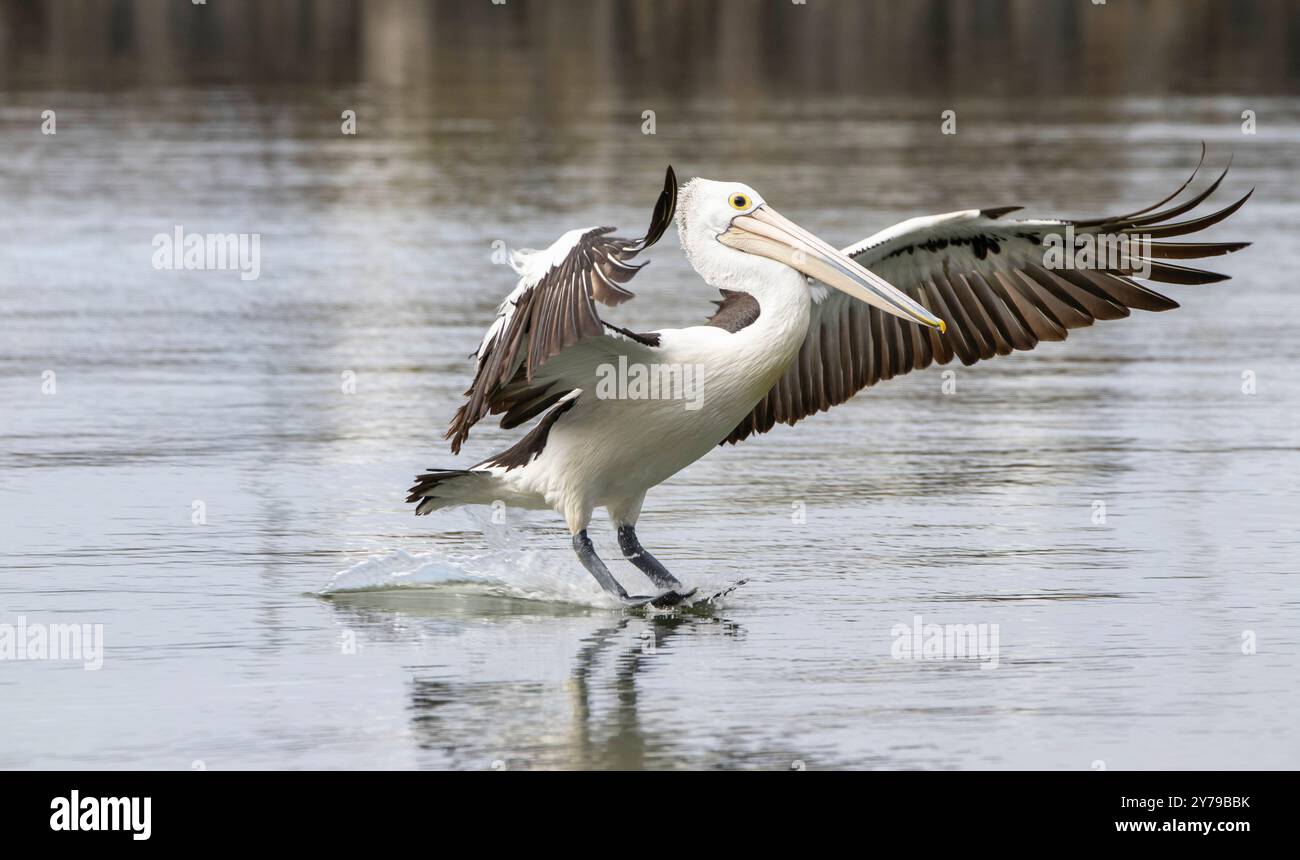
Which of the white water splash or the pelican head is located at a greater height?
the pelican head

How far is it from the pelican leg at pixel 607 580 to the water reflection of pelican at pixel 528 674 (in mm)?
75

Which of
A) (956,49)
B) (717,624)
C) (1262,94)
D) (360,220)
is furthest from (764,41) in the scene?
(717,624)

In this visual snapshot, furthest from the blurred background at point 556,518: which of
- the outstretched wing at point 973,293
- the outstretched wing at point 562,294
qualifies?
the outstretched wing at point 562,294

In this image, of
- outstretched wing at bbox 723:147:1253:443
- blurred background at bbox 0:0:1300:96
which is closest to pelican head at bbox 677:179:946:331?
outstretched wing at bbox 723:147:1253:443

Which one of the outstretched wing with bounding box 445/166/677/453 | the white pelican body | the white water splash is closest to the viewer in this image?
the outstretched wing with bounding box 445/166/677/453

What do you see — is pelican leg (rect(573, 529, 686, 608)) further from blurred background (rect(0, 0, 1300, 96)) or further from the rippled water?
blurred background (rect(0, 0, 1300, 96))

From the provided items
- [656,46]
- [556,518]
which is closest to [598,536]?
[556,518]

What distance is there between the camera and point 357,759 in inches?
241

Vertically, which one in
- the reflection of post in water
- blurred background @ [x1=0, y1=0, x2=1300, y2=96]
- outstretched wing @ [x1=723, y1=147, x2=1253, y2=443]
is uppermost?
blurred background @ [x1=0, y1=0, x2=1300, y2=96]

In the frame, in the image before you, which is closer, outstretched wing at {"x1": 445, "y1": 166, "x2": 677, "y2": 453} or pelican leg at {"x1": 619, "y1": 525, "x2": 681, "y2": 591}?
outstretched wing at {"x1": 445, "y1": 166, "x2": 677, "y2": 453}

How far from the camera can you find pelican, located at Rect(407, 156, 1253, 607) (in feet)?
23.4

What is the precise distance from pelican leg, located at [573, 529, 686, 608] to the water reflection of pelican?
75mm

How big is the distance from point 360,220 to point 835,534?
9.48 m

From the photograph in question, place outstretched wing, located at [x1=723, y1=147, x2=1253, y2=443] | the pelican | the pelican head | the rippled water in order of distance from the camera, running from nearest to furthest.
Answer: the rippled water < the pelican < the pelican head < outstretched wing, located at [x1=723, y1=147, x2=1253, y2=443]
